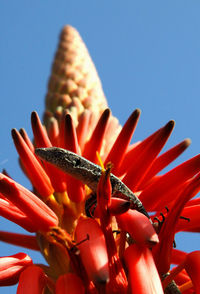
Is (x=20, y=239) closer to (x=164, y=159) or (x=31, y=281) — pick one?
(x=31, y=281)

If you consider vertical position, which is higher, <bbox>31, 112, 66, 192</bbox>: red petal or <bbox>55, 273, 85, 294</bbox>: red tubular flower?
<bbox>31, 112, 66, 192</bbox>: red petal

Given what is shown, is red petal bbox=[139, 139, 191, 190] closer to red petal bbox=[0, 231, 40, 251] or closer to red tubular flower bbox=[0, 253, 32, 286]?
red petal bbox=[0, 231, 40, 251]

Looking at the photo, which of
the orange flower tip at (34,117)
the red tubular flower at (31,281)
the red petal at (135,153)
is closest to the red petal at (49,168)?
the orange flower tip at (34,117)

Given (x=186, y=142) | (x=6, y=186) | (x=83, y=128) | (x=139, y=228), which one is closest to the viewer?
(x=139, y=228)

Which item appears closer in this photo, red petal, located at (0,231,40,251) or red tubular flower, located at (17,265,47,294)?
red tubular flower, located at (17,265,47,294)

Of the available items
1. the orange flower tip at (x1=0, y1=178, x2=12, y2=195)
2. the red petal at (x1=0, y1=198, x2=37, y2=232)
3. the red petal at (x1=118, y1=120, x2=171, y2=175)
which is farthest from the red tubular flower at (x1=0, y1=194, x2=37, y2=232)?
the red petal at (x1=118, y1=120, x2=171, y2=175)

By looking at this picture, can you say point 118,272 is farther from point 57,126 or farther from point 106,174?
Result: point 57,126

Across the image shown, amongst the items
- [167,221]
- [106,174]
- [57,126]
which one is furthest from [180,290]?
[57,126]

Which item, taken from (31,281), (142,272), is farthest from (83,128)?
(142,272)
